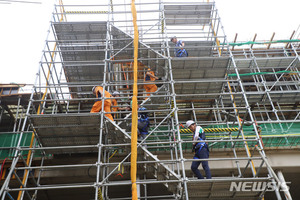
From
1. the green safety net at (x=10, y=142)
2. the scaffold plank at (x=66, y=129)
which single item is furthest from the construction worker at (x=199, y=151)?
the green safety net at (x=10, y=142)

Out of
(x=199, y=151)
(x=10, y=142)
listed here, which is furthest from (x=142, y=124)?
(x=10, y=142)

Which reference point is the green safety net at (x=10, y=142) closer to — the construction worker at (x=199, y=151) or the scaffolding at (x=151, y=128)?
the scaffolding at (x=151, y=128)

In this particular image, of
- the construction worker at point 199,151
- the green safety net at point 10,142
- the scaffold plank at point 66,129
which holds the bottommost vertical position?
the construction worker at point 199,151

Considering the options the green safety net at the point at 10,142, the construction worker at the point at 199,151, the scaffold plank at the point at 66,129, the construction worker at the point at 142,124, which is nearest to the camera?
the construction worker at the point at 199,151

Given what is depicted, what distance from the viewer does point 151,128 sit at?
396 inches

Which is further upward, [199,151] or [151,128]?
[151,128]

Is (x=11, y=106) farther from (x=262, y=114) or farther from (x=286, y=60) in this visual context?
(x=286, y=60)

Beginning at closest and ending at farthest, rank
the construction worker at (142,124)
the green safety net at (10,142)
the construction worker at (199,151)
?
the construction worker at (199,151), the construction worker at (142,124), the green safety net at (10,142)

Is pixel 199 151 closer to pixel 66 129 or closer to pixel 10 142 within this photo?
pixel 66 129

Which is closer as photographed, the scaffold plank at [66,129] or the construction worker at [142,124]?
the scaffold plank at [66,129]

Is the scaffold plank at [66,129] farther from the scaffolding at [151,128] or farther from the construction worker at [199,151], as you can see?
Answer: the construction worker at [199,151]

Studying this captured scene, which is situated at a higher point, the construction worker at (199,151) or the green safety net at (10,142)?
the green safety net at (10,142)

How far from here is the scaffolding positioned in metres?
6.74

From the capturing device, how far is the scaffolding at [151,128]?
674 cm
